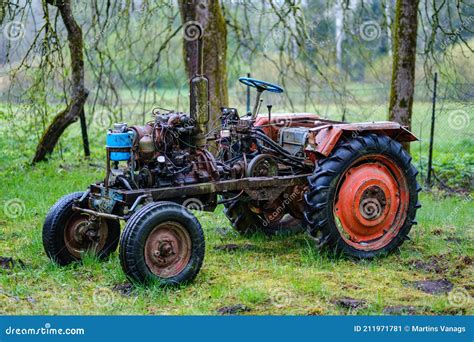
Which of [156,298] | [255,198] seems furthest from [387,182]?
[156,298]

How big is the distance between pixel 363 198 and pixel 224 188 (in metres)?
1.41

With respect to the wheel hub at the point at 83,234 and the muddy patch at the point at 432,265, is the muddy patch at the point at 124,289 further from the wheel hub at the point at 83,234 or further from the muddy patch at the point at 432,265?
the muddy patch at the point at 432,265

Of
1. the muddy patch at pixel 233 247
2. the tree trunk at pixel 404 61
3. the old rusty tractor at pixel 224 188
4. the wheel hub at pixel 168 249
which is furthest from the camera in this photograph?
the tree trunk at pixel 404 61

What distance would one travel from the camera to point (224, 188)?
262 inches

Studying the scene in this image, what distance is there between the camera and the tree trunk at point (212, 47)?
10.4m

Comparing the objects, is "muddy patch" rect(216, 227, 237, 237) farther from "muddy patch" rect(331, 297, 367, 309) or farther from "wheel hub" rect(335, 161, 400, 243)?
"muddy patch" rect(331, 297, 367, 309)

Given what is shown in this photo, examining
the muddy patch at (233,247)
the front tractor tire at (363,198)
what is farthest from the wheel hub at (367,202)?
the muddy patch at (233,247)

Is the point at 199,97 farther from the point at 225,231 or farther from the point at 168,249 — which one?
the point at 225,231

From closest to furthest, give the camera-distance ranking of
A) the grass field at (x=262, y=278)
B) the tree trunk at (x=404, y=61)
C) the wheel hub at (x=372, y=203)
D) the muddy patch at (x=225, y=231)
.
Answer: the grass field at (x=262, y=278) < the wheel hub at (x=372, y=203) < the muddy patch at (x=225, y=231) < the tree trunk at (x=404, y=61)

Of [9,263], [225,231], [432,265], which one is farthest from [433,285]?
[9,263]

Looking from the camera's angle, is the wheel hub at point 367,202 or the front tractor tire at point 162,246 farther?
the wheel hub at point 367,202

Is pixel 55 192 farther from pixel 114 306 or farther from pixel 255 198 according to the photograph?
pixel 114 306

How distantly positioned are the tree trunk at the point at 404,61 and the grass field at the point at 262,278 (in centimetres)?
221

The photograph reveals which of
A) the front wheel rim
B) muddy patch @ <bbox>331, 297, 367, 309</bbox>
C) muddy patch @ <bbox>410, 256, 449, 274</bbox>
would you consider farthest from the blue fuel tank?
muddy patch @ <bbox>410, 256, 449, 274</bbox>
